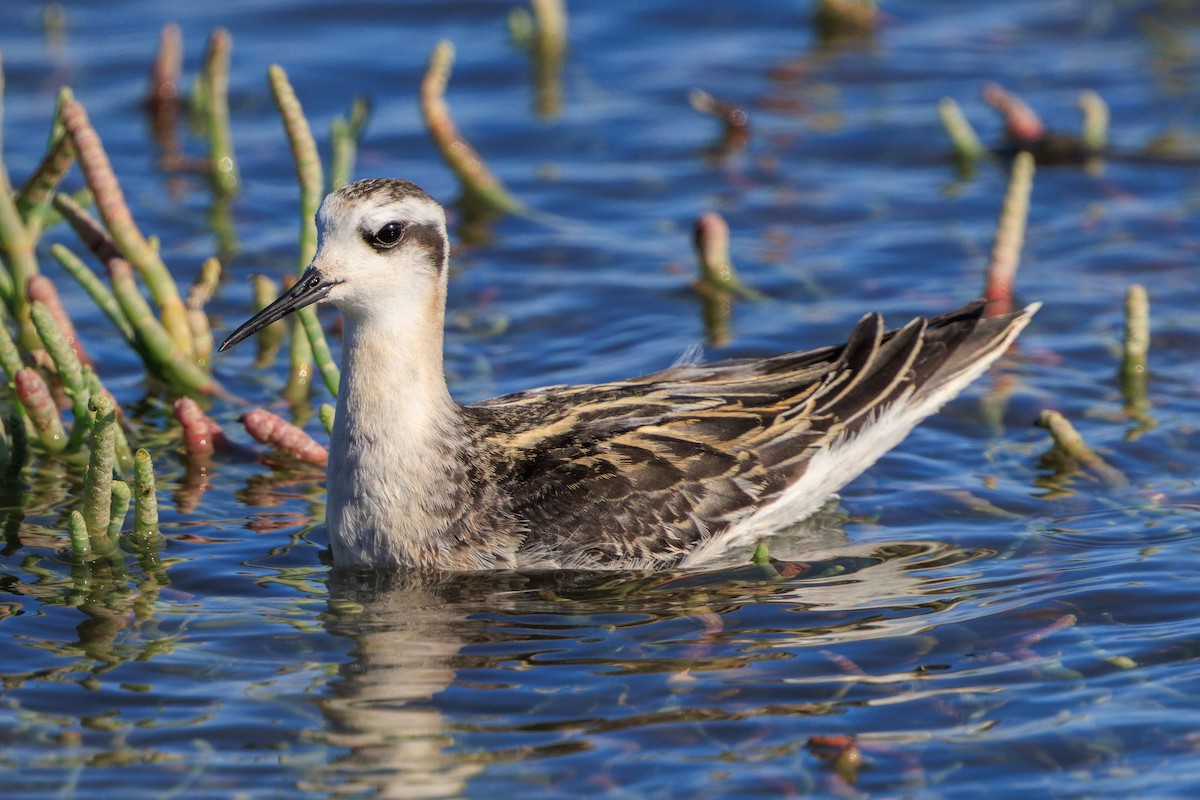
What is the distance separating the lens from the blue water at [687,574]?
22.7ft

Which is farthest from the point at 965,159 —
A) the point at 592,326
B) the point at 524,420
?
the point at 524,420

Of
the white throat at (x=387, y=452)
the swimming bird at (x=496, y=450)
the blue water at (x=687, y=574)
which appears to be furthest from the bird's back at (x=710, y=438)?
the white throat at (x=387, y=452)

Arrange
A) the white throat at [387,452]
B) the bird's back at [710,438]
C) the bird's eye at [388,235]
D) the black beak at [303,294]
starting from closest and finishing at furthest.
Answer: the black beak at [303,294] < the bird's eye at [388,235] < the white throat at [387,452] < the bird's back at [710,438]

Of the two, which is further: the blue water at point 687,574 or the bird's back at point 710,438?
the bird's back at point 710,438

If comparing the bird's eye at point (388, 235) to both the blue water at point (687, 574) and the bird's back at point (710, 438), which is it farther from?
the blue water at point (687, 574)

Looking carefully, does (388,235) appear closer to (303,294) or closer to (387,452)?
(303,294)

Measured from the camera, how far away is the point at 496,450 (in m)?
8.63

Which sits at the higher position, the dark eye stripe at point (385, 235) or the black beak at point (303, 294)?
the dark eye stripe at point (385, 235)

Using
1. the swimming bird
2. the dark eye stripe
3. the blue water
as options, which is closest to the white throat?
the swimming bird

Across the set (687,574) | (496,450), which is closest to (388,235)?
(496,450)

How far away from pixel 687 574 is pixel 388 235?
2.10 meters

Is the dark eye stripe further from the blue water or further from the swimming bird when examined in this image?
the blue water

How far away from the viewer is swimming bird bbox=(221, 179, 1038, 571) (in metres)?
8.23

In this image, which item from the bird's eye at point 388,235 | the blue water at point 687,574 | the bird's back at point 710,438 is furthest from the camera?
the bird's back at point 710,438
